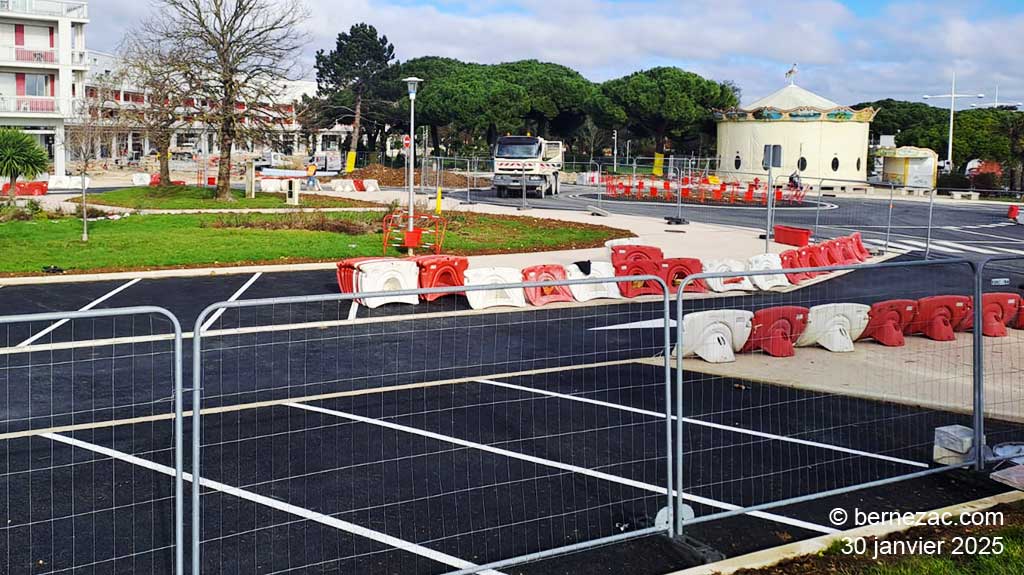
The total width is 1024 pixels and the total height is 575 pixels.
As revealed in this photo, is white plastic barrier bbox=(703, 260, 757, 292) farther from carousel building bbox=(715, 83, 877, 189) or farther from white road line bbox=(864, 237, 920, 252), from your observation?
carousel building bbox=(715, 83, 877, 189)

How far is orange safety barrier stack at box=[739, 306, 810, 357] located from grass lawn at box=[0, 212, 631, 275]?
11.2 metres

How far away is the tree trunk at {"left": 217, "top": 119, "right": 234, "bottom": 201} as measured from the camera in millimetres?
35562

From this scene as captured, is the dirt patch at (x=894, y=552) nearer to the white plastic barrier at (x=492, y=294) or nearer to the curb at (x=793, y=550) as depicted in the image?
the curb at (x=793, y=550)

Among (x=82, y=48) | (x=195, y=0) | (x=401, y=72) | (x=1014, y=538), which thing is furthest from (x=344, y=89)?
(x=1014, y=538)

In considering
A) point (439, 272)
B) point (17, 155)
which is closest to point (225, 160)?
point (17, 155)

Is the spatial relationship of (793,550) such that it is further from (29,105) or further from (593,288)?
(29,105)

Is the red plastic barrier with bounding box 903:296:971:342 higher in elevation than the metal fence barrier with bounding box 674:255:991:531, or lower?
higher

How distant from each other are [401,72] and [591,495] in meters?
85.2

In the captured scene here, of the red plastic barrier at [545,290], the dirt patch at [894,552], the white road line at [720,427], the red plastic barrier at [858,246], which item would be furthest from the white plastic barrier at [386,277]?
the red plastic barrier at [858,246]

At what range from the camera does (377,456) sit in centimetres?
780

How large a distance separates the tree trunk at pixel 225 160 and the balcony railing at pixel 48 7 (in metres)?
33.9

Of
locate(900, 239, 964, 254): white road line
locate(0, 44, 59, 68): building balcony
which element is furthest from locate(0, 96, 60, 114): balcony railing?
locate(900, 239, 964, 254): white road line

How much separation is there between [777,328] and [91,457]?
26.1 ft

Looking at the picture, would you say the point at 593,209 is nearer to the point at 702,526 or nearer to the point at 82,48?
the point at 702,526
